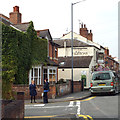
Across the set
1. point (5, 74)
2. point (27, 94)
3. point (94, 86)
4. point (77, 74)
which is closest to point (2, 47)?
point (5, 74)

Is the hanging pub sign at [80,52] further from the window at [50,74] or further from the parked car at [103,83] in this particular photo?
the parked car at [103,83]

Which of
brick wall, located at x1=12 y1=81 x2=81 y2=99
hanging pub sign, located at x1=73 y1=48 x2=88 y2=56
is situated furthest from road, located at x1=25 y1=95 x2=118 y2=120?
hanging pub sign, located at x1=73 y1=48 x2=88 y2=56

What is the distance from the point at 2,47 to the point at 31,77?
4.96 m

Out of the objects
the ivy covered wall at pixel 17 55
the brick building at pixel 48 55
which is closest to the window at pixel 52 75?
the brick building at pixel 48 55

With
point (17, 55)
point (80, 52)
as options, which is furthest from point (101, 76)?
point (80, 52)

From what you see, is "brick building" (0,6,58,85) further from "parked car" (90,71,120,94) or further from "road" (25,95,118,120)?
"road" (25,95,118,120)

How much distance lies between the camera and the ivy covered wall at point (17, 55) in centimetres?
1769

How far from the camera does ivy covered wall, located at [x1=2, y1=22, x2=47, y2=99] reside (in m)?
17.7

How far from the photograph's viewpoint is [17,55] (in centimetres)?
1881

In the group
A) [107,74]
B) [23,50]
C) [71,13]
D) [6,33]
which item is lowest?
[107,74]

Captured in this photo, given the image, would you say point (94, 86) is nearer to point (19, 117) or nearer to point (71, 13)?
point (71, 13)

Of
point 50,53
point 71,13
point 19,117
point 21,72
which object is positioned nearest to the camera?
point 19,117

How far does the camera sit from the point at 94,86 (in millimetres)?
19781

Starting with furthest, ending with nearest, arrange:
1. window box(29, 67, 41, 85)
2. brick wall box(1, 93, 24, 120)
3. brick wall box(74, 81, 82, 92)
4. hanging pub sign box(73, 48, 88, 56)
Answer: hanging pub sign box(73, 48, 88, 56)
brick wall box(74, 81, 82, 92)
window box(29, 67, 41, 85)
brick wall box(1, 93, 24, 120)
